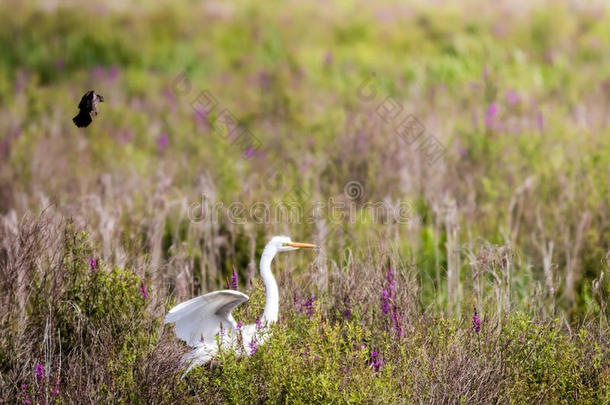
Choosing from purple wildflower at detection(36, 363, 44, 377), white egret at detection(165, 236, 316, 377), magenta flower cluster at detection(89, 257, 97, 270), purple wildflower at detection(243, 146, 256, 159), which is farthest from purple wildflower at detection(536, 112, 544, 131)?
purple wildflower at detection(36, 363, 44, 377)

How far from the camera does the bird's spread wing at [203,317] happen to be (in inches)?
124

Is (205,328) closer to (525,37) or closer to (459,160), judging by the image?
(459,160)

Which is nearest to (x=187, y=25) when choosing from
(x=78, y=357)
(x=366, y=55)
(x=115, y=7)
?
(x=115, y=7)

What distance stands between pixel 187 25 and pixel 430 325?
1262 centimetres

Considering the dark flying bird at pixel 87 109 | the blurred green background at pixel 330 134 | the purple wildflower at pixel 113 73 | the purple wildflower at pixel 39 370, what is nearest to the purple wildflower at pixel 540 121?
the blurred green background at pixel 330 134

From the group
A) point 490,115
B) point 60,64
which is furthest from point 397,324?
point 60,64

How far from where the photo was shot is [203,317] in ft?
10.8

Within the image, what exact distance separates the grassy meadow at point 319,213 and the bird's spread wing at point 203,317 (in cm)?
10

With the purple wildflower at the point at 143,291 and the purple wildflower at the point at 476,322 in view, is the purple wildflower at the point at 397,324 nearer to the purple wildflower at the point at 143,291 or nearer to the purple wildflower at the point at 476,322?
the purple wildflower at the point at 476,322

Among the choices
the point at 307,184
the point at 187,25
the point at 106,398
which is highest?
the point at 187,25

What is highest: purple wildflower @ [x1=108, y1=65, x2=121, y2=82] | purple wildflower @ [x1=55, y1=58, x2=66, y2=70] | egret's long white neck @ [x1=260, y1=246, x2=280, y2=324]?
purple wildflower @ [x1=55, y1=58, x2=66, y2=70]

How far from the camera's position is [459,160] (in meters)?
6.89

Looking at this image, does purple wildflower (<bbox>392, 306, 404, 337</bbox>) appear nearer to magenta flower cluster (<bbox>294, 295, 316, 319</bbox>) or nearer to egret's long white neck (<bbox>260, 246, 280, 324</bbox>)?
magenta flower cluster (<bbox>294, 295, 316, 319</bbox>)

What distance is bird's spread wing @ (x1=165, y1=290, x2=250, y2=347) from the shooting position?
3143 mm
